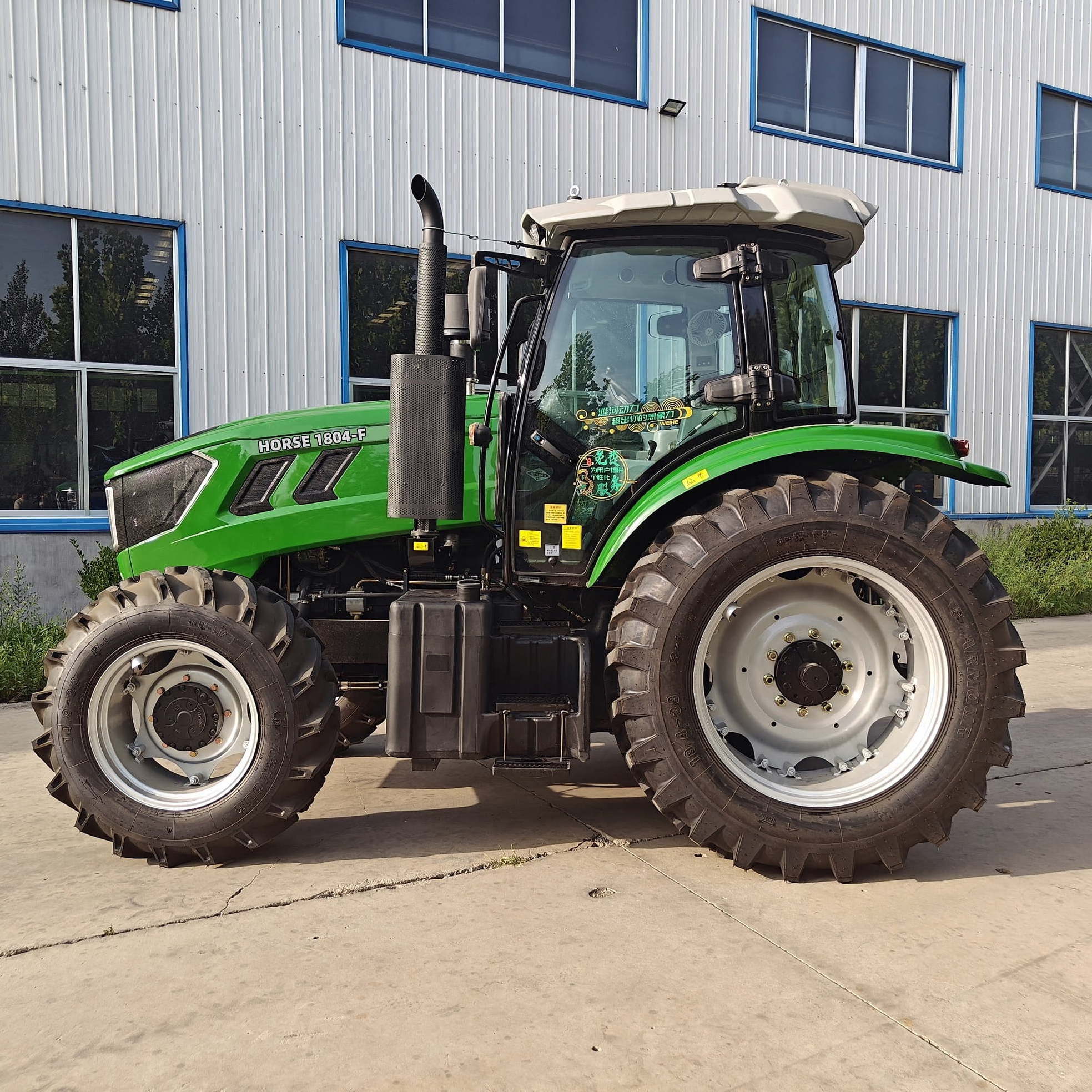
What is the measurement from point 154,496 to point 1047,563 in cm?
1075

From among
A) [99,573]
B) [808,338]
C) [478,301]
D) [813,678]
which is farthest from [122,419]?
[813,678]

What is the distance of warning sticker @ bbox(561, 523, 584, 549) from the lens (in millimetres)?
3623

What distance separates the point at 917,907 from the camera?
3.10 metres

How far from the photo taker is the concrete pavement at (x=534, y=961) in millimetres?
2234

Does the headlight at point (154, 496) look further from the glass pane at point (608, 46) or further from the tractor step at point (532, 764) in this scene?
the glass pane at point (608, 46)

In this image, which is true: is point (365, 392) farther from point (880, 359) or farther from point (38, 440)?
point (880, 359)

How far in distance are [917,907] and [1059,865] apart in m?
0.80

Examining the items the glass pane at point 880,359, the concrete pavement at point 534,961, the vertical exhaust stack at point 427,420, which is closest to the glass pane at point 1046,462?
the glass pane at point 880,359

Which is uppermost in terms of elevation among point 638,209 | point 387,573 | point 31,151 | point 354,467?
point 31,151

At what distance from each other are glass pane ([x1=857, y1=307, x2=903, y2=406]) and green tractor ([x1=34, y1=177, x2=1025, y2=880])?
815cm

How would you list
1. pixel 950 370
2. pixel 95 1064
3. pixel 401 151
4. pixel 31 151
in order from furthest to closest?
pixel 950 370
pixel 401 151
pixel 31 151
pixel 95 1064

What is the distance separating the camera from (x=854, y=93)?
11.3 m

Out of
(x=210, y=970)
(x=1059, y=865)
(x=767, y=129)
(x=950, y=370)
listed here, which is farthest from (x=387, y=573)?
(x=950, y=370)

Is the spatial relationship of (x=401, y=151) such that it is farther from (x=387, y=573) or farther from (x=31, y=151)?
(x=387, y=573)
